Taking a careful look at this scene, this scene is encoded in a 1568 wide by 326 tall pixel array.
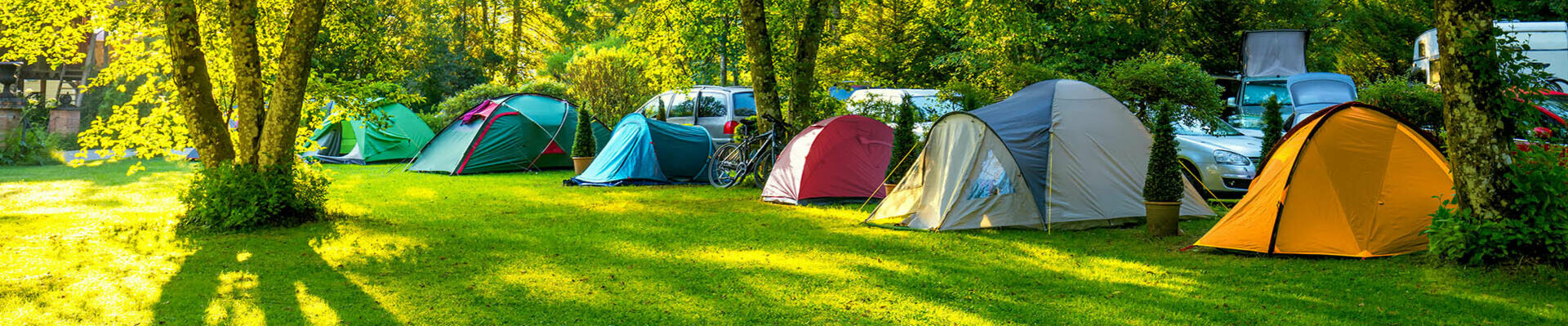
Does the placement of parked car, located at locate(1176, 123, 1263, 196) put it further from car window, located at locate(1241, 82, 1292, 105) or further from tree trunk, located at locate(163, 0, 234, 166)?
tree trunk, located at locate(163, 0, 234, 166)

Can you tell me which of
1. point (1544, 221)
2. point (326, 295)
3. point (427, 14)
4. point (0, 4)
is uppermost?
point (427, 14)

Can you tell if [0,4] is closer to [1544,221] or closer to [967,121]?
[967,121]

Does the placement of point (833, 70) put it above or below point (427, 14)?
below

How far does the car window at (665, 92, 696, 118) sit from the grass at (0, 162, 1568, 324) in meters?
6.84

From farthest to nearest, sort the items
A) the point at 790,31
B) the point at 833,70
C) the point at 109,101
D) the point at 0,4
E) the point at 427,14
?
the point at 109,101 → the point at 427,14 → the point at 833,70 → the point at 790,31 → the point at 0,4

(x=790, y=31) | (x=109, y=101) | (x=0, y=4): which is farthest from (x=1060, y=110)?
(x=109, y=101)

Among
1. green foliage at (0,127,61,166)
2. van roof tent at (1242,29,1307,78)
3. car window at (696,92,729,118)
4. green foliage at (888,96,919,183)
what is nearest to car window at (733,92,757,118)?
car window at (696,92,729,118)

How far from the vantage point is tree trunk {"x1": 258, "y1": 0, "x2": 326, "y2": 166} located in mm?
8477

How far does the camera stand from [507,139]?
16.5 m

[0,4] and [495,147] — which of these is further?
[495,147]

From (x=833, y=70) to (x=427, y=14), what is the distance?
49.0 ft

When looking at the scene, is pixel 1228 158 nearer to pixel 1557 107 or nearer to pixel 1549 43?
pixel 1557 107

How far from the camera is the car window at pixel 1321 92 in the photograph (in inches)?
630

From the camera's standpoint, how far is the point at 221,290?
598cm
